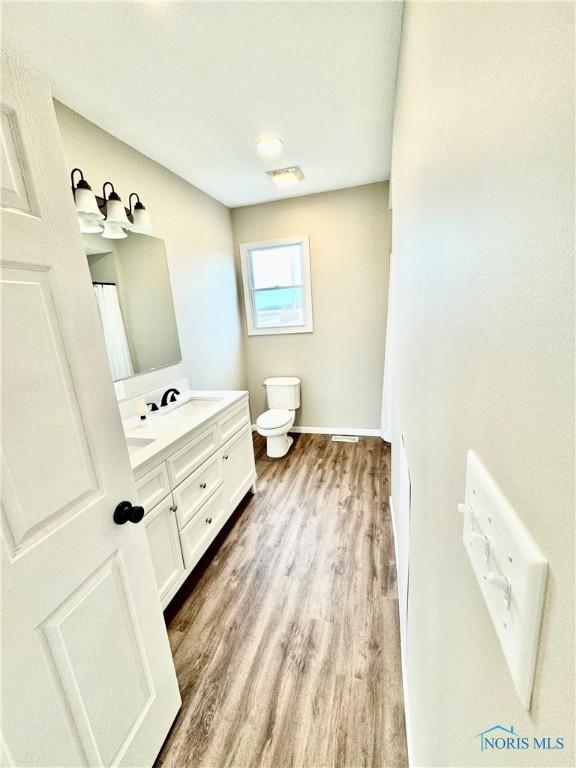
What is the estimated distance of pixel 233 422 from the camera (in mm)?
2227

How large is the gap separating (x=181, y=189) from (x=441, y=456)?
9.28 ft

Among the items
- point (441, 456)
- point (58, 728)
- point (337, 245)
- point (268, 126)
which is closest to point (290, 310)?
point (337, 245)

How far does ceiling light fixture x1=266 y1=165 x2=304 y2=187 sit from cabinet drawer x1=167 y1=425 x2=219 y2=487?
6.75ft

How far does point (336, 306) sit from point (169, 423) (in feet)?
6.86

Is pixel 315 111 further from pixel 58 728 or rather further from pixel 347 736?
pixel 347 736

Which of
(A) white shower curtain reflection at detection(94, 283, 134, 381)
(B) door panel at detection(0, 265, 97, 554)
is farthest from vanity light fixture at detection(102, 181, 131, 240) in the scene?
(B) door panel at detection(0, 265, 97, 554)

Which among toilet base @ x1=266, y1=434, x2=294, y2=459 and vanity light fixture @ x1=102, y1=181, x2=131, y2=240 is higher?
vanity light fixture @ x1=102, y1=181, x2=131, y2=240

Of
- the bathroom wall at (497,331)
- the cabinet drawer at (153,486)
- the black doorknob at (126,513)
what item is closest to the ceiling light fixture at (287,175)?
the bathroom wall at (497,331)

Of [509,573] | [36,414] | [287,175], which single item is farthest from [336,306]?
[509,573]

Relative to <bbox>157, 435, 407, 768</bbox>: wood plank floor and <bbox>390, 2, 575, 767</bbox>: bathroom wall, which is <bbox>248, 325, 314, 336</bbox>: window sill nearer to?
<bbox>157, 435, 407, 768</bbox>: wood plank floor

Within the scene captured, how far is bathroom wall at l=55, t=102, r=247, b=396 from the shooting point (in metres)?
1.80

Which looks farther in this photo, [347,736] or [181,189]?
[181,189]

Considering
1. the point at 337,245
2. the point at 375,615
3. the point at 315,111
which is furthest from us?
the point at 337,245

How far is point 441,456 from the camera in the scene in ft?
2.11
